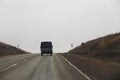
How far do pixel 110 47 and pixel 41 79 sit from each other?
33236 mm

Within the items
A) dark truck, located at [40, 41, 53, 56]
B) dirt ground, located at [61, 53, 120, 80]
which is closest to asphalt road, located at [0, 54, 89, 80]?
dirt ground, located at [61, 53, 120, 80]

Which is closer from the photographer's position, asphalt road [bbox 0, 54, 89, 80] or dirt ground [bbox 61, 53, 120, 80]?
asphalt road [bbox 0, 54, 89, 80]

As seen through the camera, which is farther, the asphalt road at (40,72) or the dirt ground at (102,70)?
the dirt ground at (102,70)

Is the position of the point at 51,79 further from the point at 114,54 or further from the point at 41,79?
the point at 114,54

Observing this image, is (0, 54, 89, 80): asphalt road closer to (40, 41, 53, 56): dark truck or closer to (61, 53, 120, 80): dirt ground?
(61, 53, 120, 80): dirt ground

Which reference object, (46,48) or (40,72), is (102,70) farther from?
(46,48)

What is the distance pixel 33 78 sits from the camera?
16.6 metres

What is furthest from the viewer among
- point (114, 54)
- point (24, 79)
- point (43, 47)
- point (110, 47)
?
point (43, 47)

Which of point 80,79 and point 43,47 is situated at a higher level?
point 43,47

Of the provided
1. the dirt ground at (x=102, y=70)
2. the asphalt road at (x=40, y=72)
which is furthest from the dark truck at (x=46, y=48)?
the dirt ground at (x=102, y=70)

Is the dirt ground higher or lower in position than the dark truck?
lower

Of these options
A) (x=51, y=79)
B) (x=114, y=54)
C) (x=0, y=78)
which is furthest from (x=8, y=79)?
(x=114, y=54)

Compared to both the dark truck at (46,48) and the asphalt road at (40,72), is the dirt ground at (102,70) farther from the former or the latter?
the dark truck at (46,48)

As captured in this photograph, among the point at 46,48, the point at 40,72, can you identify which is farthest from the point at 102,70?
the point at 46,48
